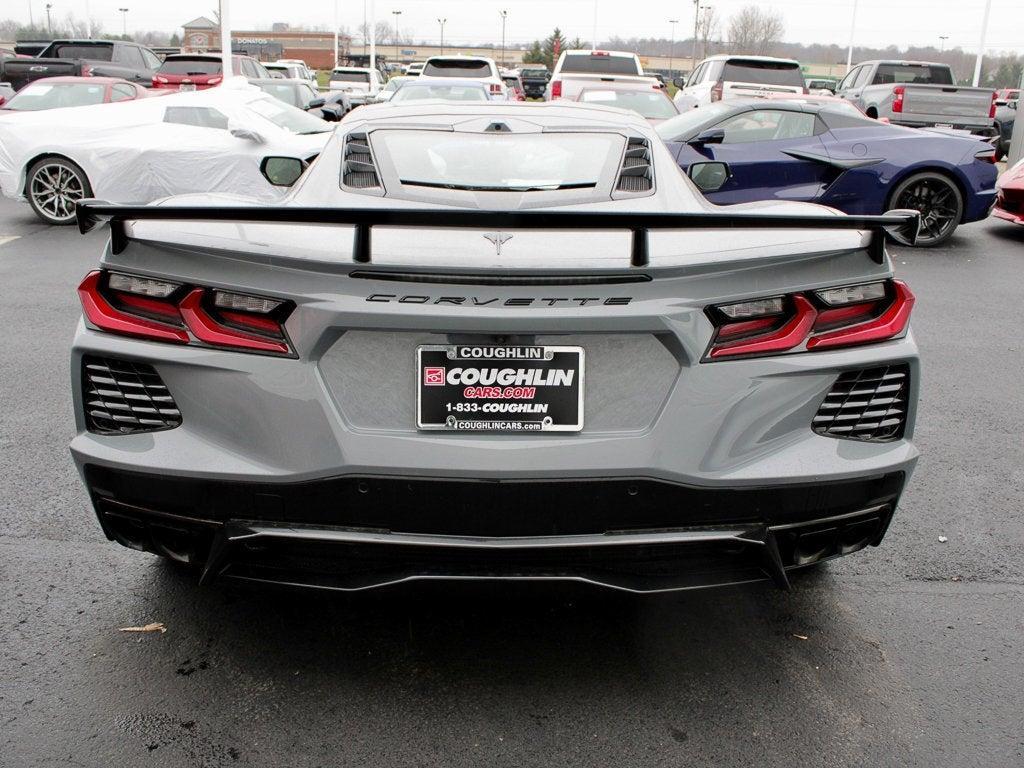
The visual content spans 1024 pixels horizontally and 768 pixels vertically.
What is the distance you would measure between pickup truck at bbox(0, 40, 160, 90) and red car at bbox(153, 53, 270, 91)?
1.86 feet

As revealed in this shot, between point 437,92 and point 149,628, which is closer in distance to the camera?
point 149,628

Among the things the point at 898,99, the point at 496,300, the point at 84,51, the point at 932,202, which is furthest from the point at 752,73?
the point at 496,300

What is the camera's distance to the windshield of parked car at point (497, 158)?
3453 mm

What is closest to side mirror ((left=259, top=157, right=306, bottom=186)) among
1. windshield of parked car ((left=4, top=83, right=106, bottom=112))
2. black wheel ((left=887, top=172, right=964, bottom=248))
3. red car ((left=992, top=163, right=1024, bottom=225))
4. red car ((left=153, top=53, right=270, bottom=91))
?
black wheel ((left=887, top=172, right=964, bottom=248))

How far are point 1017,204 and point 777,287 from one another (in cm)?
1039

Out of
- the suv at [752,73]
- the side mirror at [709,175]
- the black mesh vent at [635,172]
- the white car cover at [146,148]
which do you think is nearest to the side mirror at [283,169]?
the black mesh vent at [635,172]

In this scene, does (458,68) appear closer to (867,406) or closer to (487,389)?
(867,406)

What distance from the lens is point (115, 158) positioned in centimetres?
1078

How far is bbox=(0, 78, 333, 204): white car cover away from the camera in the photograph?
10.8m

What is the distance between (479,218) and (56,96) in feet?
44.8

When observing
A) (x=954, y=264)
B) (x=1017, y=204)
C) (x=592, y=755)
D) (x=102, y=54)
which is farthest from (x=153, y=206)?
(x=102, y=54)

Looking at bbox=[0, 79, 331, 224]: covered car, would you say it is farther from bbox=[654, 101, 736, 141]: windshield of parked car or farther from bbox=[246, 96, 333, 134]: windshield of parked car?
bbox=[654, 101, 736, 141]: windshield of parked car

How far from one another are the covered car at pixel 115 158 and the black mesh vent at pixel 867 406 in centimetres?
878

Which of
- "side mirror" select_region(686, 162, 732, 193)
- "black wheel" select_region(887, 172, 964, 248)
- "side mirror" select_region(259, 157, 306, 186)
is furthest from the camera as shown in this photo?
"black wheel" select_region(887, 172, 964, 248)
